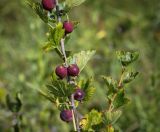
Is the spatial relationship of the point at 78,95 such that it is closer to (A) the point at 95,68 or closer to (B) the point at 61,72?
(B) the point at 61,72

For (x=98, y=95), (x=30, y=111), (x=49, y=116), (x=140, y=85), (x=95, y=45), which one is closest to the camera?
(x=49, y=116)

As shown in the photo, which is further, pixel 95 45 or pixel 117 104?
pixel 95 45

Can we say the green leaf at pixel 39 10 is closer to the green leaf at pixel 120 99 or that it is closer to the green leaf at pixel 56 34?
the green leaf at pixel 56 34

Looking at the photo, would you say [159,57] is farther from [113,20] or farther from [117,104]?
[117,104]

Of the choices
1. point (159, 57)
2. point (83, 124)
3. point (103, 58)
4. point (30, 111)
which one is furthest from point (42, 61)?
point (83, 124)

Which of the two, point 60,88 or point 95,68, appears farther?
point 95,68

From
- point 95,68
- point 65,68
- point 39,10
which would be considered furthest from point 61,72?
point 95,68

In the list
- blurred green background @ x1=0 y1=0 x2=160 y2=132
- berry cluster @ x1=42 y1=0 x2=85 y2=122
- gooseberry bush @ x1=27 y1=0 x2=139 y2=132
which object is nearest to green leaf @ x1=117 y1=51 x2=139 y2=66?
gooseberry bush @ x1=27 y1=0 x2=139 y2=132
